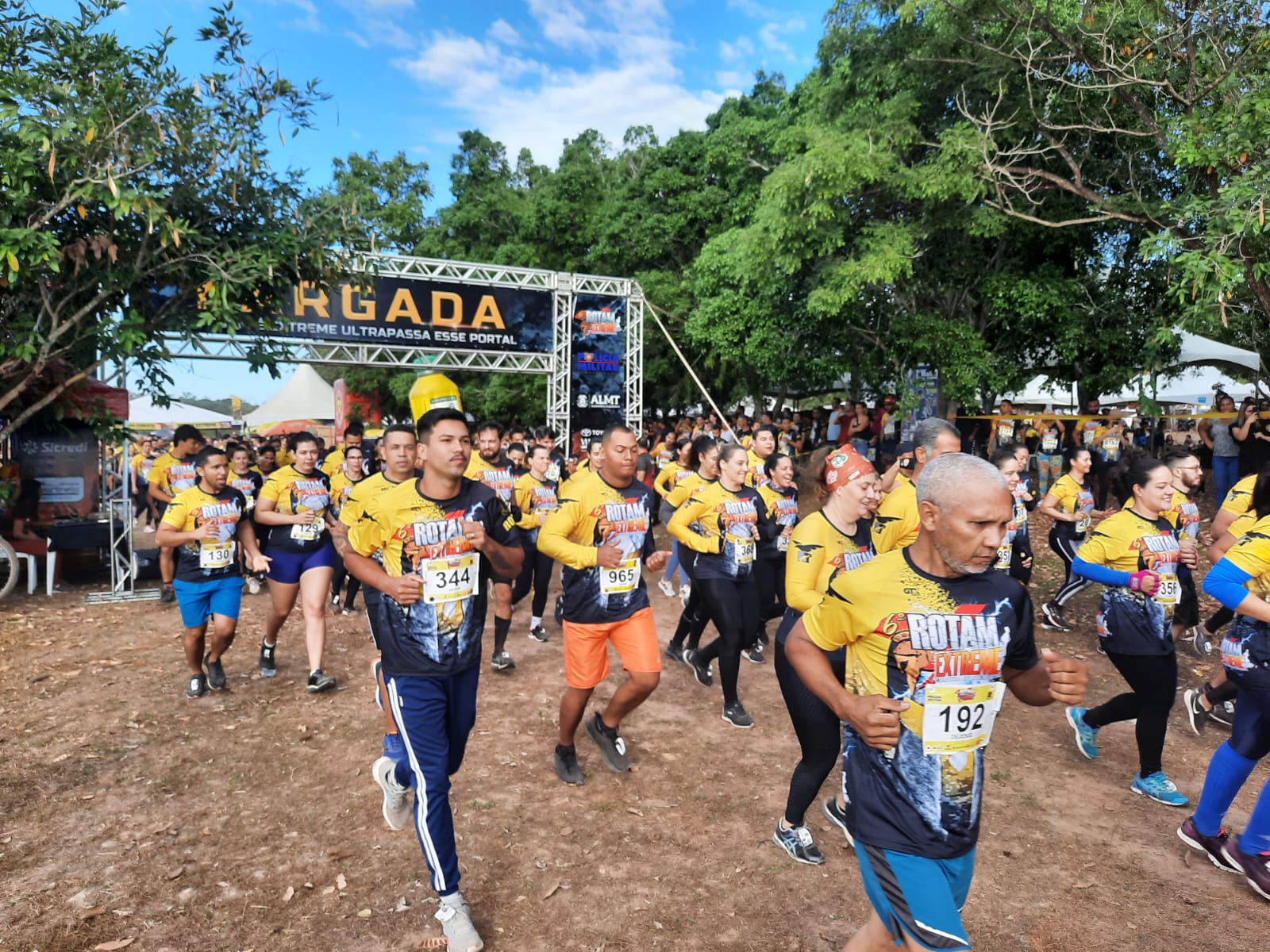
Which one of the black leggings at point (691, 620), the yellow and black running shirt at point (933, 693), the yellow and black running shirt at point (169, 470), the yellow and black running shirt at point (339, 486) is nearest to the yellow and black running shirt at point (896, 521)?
the black leggings at point (691, 620)

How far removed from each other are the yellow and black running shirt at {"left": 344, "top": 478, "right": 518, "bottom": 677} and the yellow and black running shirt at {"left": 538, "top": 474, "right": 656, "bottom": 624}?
919 millimetres

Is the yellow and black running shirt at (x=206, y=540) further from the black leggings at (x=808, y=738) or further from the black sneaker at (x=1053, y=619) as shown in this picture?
the black sneaker at (x=1053, y=619)

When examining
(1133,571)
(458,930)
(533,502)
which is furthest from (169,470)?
(1133,571)

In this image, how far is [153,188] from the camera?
685 centimetres

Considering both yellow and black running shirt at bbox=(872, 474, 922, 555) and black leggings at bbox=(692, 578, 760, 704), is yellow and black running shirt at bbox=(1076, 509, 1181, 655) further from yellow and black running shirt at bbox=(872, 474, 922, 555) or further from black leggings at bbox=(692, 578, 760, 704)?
black leggings at bbox=(692, 578, 760, 704)

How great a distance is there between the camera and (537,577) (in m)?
8.33

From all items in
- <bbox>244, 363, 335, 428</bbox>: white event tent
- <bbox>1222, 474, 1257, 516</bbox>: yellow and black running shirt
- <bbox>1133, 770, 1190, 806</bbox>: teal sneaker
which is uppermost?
<bbox>244, 363, 335, 428</bbox>: white event tent

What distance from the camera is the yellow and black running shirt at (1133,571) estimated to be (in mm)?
4578

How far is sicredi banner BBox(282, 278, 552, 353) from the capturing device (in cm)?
1593

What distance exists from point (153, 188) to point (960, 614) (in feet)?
24.9

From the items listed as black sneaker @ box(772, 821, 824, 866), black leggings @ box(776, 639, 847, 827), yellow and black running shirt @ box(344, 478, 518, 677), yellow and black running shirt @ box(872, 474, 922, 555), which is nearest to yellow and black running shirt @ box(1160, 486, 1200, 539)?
yellow and black running shirt @ box(872, 474, 922, 555)

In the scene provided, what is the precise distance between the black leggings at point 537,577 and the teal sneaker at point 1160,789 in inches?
212

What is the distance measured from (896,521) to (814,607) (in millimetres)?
2379

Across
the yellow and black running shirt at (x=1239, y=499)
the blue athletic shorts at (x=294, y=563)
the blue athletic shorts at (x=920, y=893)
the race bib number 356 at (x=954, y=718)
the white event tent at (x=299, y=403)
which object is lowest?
the blue athletic shorts at (x=920, y=893)
